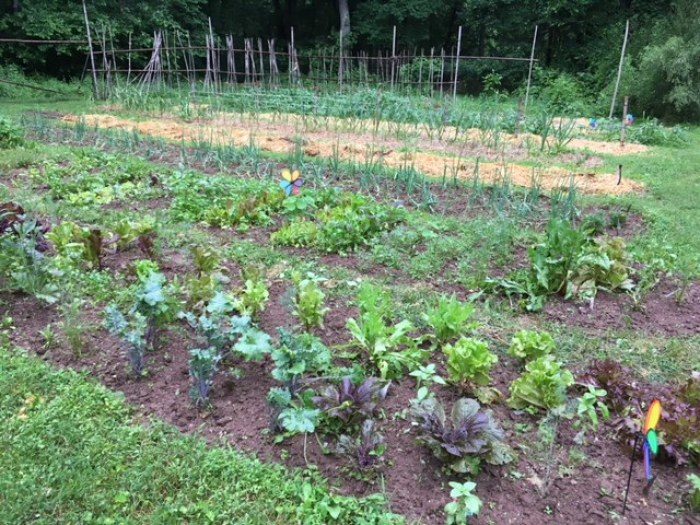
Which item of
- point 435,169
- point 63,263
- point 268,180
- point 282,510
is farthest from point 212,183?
point 282,510

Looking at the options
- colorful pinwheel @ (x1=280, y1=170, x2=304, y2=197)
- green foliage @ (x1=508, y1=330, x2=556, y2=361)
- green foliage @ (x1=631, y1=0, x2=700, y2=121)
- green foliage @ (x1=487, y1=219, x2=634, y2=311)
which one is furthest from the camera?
green foliage @ (x1=631, y1=0, x2=700, y2=121)

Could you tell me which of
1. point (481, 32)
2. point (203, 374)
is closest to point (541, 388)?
point (203, 374)

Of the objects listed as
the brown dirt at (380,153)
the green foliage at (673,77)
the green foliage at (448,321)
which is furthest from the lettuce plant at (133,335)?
the green foliage at (673,77)

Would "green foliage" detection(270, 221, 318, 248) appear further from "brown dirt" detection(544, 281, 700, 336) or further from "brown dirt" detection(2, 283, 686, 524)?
"brown dirt" detection(544, 281, 700, 336)

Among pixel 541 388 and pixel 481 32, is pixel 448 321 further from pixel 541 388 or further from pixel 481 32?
pixel 481 32

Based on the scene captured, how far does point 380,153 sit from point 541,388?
574 cm

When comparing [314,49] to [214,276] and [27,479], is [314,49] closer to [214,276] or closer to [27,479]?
[214,276]

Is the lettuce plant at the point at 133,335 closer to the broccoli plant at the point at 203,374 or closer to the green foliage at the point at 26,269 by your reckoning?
the broccoli plant at the point at 203,374

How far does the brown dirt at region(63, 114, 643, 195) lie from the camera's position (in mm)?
6828

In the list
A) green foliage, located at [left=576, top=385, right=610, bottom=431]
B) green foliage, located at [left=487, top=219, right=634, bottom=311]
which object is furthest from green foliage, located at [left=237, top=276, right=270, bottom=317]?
green foliage, located at [left=576, top=385, right=610, bottom=431]

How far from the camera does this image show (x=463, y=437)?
7.39 ft

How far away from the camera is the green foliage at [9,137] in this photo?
745 centimetres

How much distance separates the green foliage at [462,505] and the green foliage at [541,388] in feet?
2.31

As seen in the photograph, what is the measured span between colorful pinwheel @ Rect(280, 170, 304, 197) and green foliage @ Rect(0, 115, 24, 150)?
15.1 ft
